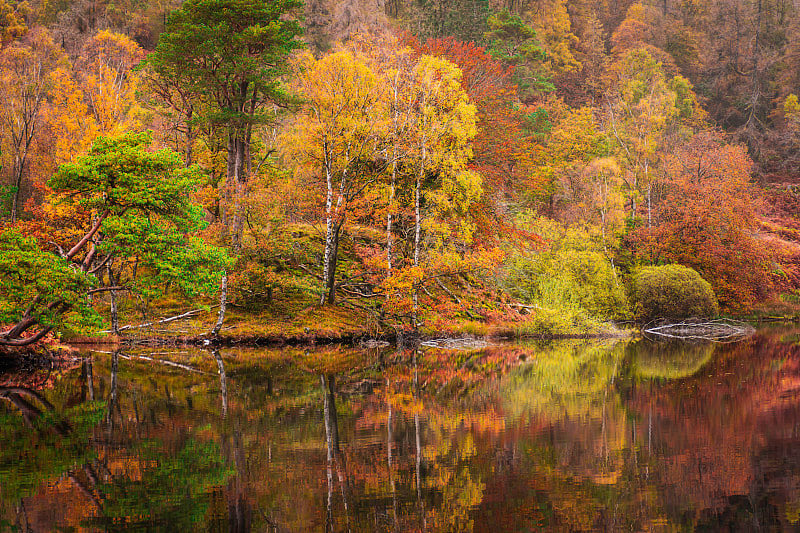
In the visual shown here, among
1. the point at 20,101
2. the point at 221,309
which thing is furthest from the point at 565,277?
the point at 20,101

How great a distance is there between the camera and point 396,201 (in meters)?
26.9

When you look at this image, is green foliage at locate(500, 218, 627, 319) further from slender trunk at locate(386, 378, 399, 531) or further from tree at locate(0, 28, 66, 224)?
tree at locate(0, 28, 66, 224)

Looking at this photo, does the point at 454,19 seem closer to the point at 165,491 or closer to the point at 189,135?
the point at 189,135

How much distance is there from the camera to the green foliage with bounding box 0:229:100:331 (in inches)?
603

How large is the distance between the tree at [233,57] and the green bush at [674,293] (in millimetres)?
19992

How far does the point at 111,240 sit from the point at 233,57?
11647mm

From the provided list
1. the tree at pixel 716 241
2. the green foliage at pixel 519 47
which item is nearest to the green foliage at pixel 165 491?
the tree at pixel 716 241

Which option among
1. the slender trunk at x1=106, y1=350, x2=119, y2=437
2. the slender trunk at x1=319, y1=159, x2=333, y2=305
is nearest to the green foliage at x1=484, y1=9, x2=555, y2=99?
the slender trunk at x1=319, y1=159, x2=333, y2=305

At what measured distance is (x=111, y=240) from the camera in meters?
16.4

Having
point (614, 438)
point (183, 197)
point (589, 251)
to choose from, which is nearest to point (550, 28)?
point (589, 251)

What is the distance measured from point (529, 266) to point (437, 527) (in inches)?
1078

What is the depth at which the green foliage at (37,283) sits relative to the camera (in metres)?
15.3

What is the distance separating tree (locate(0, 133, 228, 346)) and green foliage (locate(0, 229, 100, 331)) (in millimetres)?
21

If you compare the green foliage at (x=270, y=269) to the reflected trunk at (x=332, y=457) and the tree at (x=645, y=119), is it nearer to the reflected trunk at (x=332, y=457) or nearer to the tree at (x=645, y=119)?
the reflected trunk at (x=332, y=457)
